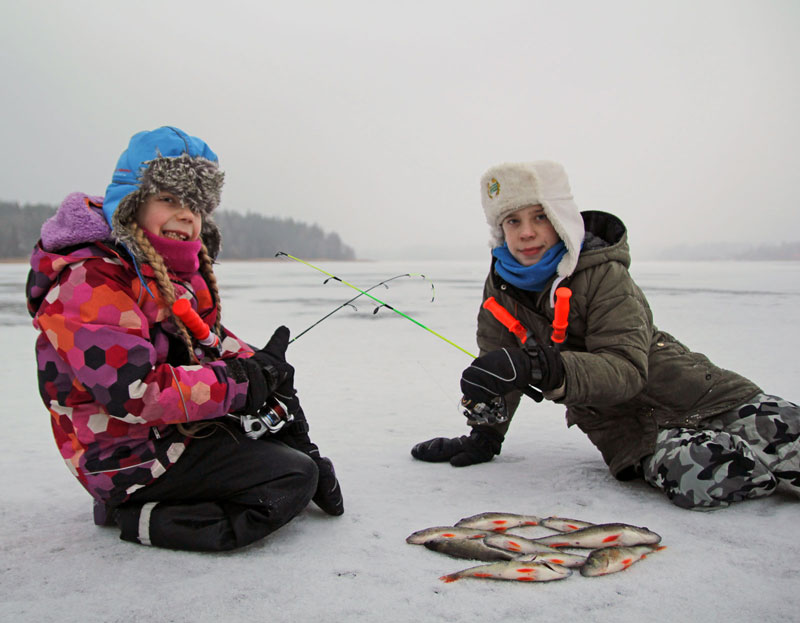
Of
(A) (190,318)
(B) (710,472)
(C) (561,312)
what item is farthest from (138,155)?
(B) (710,472)

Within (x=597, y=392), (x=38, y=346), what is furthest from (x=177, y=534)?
(x=597, y=392)

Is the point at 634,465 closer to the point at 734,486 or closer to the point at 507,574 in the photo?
the point at 734,486

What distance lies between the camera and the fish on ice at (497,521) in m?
2.33

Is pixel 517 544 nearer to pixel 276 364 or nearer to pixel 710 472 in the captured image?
pixel 710 472

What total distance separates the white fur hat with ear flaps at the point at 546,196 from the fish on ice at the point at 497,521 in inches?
42.2

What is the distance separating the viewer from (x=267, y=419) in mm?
2350

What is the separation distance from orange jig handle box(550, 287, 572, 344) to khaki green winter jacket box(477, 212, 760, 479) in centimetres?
10

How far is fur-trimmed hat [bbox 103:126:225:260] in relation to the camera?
7.21 feet

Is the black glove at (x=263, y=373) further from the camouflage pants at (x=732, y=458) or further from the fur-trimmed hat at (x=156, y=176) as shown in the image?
the camouflage pants at (x=732, y=458)

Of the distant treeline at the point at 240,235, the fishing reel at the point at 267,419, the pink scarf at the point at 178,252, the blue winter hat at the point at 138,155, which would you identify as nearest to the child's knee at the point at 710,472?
the fishing reel at the point at 267,419

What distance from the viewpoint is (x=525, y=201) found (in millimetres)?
2852

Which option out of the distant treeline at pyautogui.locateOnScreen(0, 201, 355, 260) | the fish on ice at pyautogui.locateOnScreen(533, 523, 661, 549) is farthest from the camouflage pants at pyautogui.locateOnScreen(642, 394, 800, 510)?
the distant treeline at pyautogui.locateOnScreen(0, 201, 355, 260)

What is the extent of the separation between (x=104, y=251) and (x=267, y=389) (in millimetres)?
735

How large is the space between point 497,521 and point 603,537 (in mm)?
394
